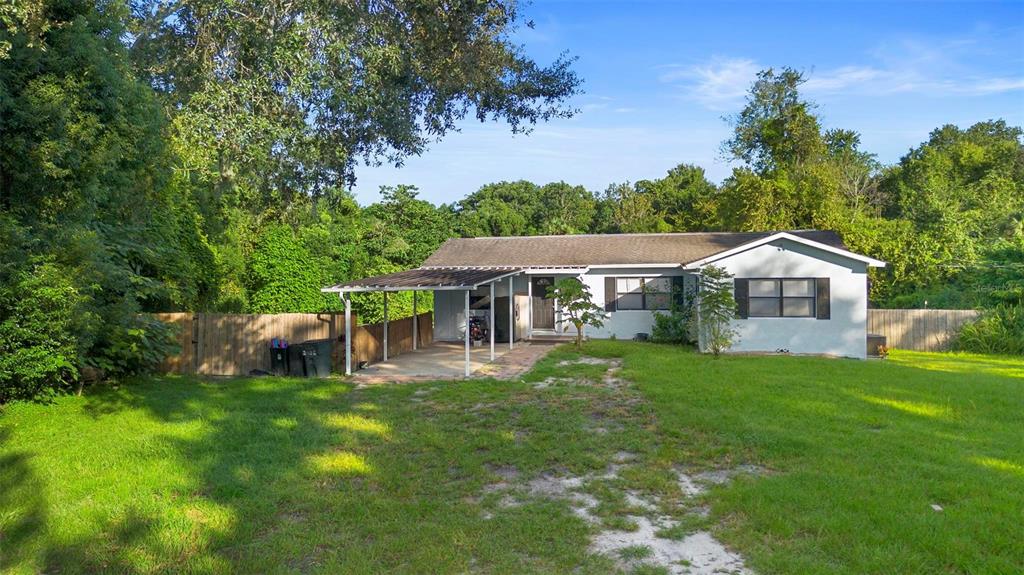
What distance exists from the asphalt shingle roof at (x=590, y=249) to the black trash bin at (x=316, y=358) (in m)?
7.88

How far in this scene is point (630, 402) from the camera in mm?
10094

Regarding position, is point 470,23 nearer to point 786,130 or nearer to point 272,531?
point 272,531

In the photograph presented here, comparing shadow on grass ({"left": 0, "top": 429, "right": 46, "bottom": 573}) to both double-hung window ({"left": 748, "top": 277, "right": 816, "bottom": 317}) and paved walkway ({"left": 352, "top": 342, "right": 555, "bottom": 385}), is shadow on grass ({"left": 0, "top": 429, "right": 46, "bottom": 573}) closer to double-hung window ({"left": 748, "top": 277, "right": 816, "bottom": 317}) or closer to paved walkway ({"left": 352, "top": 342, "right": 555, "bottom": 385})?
paved walkway ({"left": 352, "top": 342, "right": 555, "bottom": 385})

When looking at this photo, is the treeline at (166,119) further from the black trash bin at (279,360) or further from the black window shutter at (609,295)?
the black window shutter at (609,295)

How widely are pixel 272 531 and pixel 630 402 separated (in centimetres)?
611

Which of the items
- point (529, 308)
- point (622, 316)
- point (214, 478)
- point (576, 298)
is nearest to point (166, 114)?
point (214, 478)

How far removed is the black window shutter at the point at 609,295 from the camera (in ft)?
67.4

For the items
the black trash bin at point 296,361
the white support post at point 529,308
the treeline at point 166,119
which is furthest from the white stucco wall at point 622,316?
the black trash bin at point 296,361

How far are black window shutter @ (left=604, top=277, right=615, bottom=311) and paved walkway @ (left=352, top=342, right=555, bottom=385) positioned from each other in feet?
9.23

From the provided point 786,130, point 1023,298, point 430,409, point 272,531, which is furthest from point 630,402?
point 786,130

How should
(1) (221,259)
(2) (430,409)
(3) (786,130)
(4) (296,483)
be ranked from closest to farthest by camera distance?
(4) (296,483) → (2) (430,409) → (1) (221,259) → (3) (786,130)

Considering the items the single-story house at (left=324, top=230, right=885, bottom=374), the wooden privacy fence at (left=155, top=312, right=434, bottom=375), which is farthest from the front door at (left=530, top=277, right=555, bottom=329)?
the wooden privacy fence at (left=155, top=312, right=434, bottom=375)

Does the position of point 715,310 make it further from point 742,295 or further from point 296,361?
point 296,361

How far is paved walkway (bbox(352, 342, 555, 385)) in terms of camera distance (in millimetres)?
13281
